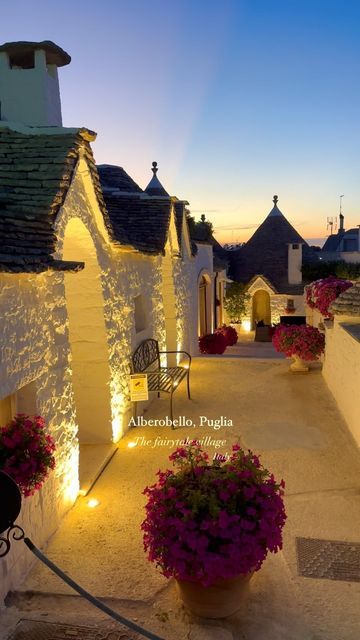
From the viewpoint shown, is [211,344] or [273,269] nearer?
[211,344]

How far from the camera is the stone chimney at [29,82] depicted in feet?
22.7

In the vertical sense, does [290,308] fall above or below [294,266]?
below

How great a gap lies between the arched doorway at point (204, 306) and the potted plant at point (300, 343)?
6875 millimetres

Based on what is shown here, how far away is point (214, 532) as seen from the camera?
3176mm

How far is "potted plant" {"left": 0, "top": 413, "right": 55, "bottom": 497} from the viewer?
359 cm

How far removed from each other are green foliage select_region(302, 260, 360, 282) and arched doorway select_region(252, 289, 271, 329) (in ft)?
7.87

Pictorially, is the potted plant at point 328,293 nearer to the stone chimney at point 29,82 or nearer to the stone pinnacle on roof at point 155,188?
the stone chimney at point 29,82

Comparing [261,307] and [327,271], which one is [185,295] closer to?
[261,307]

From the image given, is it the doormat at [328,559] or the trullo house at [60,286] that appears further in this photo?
the trullo house at [60,286]

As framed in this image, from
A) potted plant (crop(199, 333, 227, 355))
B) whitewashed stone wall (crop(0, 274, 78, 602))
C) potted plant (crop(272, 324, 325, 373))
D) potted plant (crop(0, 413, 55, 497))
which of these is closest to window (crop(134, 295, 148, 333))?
potted plant (crop(272, 324, 325, 373))

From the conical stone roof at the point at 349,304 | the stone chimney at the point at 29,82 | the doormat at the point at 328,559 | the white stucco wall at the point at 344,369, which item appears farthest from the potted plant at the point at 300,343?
the stone chimney at the point at 29,82

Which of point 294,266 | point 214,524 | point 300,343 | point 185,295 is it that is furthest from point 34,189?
point 294,266

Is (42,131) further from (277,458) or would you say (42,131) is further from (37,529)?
(277,458)

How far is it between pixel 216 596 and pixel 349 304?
5609 millimetres
